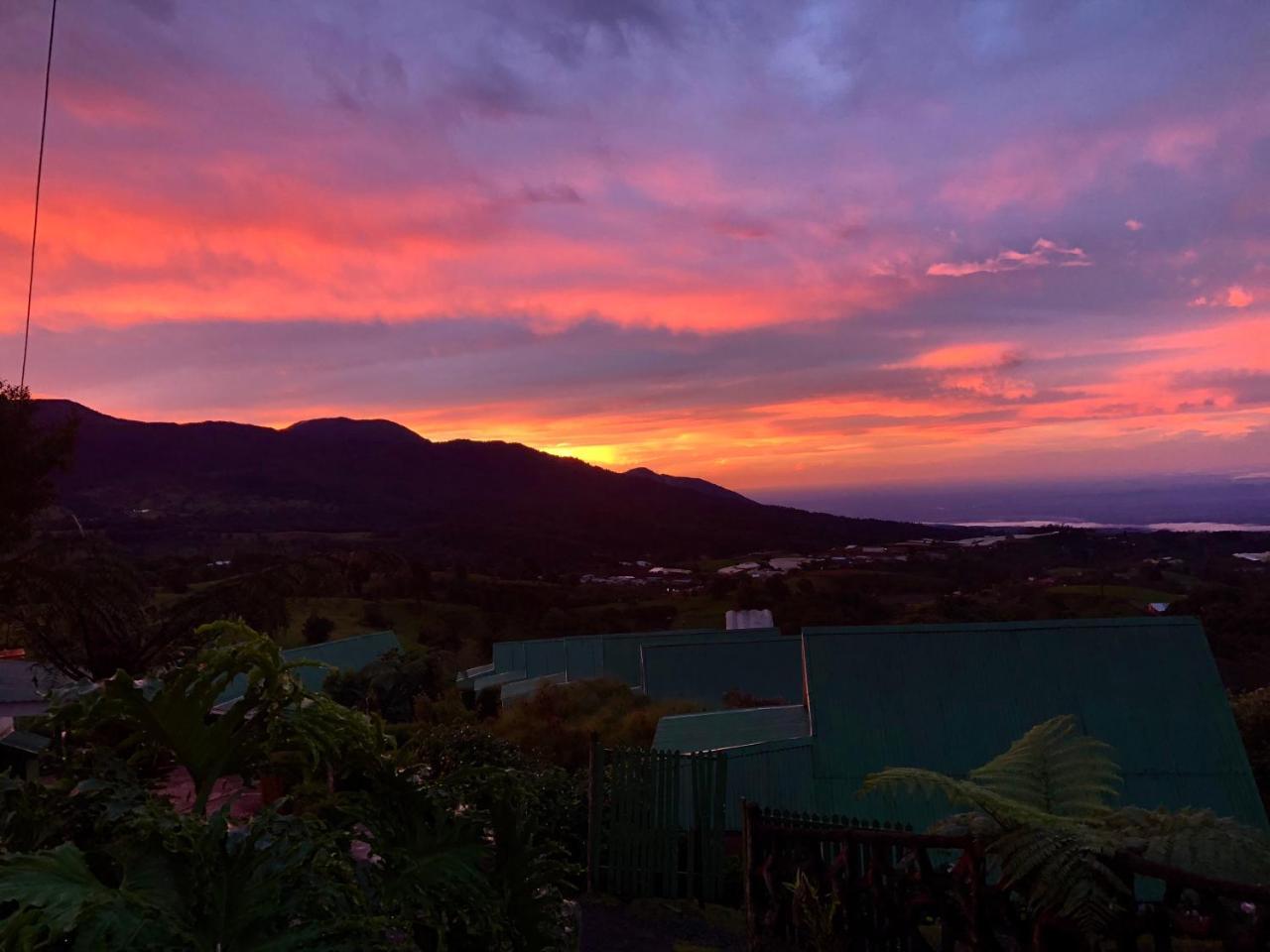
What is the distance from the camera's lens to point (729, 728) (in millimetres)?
15578

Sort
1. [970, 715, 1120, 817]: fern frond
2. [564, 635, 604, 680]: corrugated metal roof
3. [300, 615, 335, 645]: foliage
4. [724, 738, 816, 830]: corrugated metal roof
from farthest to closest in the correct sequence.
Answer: [300, 615, 335, 645]: foliage < [564, 635, 604, 680]: corrugated metal roof < [724, 738, 816, 830]: corrugated metal roof < [970, 715, 1120, 817]: fern frond

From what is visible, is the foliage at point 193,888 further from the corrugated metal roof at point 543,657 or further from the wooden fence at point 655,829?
the corrugated metal roof at point 543,657

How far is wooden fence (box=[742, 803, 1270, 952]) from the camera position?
421cm

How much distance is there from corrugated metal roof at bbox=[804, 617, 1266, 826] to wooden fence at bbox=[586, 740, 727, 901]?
3.60m

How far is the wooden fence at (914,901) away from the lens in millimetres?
4215

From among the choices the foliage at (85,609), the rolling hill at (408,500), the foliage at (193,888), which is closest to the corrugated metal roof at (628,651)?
the foliage at (85,609)

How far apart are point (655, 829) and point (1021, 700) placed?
712cm

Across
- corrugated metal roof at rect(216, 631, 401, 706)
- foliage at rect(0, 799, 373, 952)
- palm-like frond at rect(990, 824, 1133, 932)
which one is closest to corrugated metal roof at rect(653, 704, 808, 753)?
palm-like frond at rect(990, 824, 1133, 932)

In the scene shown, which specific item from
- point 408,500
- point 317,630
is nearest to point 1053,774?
point 317,630

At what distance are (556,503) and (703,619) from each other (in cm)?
6132

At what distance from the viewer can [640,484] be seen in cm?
12362

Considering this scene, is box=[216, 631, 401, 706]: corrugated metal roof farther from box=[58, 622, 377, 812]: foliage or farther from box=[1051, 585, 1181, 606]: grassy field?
box=[1051, 585, 1181, 606]: grassy field

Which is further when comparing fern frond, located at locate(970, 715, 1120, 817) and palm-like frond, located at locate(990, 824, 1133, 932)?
fern frond, located at locate(970, 715, 1120, 817)

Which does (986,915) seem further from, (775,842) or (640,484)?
(640,484)
